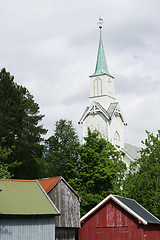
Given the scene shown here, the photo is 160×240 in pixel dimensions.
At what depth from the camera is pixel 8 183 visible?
32.8 metres

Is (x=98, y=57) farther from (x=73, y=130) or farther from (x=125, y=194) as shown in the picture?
(x=125, y=194)

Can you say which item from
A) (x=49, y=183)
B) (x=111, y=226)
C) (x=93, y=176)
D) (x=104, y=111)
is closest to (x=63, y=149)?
(x=104, y=111)

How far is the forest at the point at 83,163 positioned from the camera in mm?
43831

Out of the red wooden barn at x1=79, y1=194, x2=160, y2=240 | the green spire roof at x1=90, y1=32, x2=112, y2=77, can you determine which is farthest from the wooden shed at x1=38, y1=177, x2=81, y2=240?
the green spire roof at x1=90, y1=32, x2=112, y2=77

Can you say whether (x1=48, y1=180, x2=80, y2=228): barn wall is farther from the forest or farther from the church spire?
the church spire

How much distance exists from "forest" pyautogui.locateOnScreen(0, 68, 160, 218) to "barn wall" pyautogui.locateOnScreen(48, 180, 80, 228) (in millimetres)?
5772

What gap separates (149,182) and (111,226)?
12.2 m

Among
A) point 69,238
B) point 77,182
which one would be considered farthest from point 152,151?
point 69,238

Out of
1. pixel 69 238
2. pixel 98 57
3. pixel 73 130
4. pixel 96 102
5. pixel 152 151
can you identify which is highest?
pixel 98 57

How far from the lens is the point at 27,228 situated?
30.4m

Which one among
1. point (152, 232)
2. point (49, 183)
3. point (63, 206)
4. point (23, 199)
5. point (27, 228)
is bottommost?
point (152, 232)

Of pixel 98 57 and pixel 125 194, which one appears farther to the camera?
pixel 98 57

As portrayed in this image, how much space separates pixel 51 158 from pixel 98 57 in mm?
20926

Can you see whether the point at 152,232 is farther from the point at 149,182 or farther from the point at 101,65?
the point at 101,65
